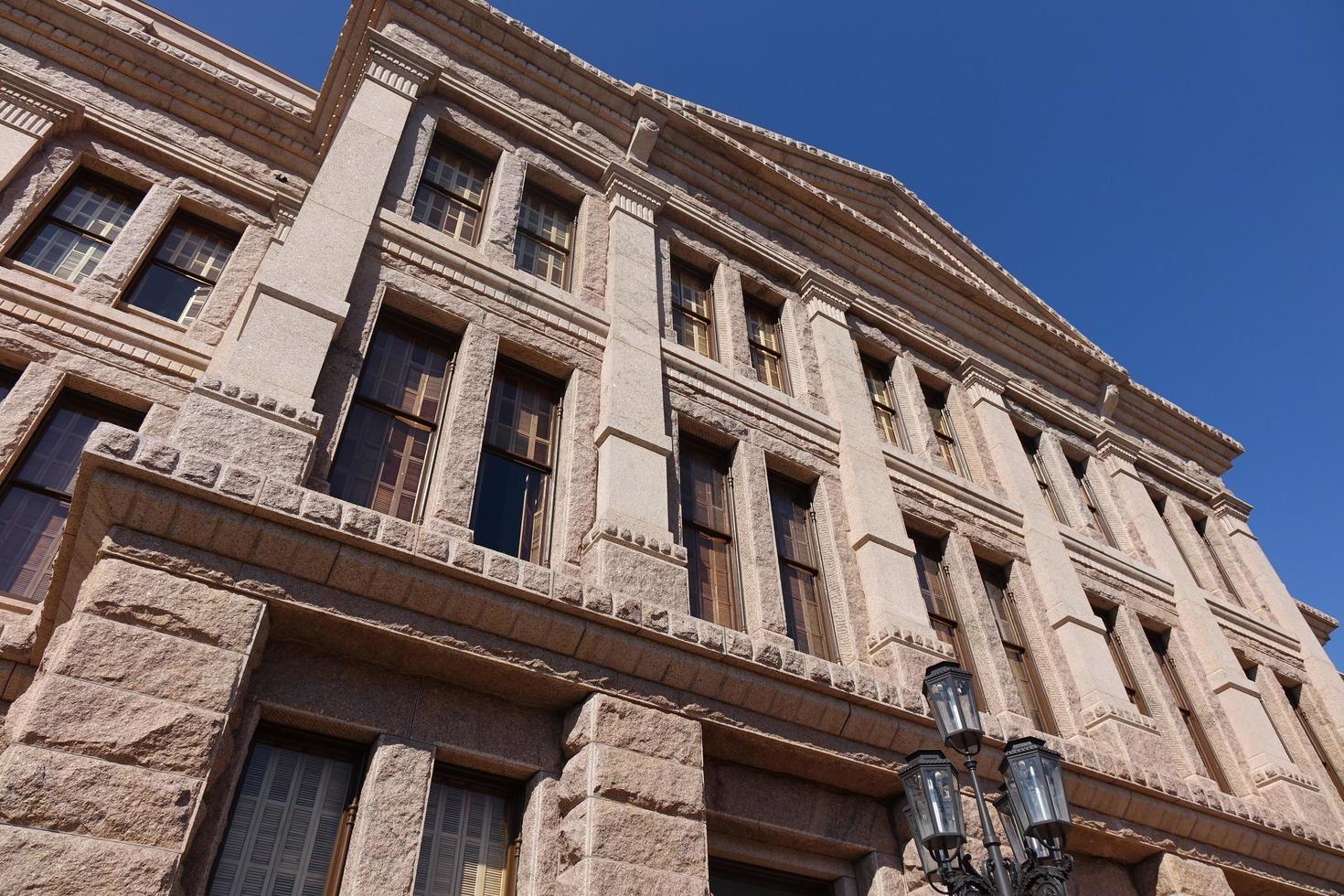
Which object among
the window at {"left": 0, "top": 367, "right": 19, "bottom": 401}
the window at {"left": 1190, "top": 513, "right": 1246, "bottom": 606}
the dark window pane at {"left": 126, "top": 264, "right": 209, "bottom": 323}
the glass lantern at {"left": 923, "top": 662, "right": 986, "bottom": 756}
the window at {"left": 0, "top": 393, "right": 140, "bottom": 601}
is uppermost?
the window at {"left": 1190, "top": 513, "right": 1246, "bottom": 606}

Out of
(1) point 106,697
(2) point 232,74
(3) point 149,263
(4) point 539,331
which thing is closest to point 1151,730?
(4) point 539,331

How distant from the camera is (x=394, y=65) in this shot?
10.8 metres

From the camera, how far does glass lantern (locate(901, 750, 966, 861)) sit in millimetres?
6289

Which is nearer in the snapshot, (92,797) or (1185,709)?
(92,797)

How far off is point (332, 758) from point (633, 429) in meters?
4.24

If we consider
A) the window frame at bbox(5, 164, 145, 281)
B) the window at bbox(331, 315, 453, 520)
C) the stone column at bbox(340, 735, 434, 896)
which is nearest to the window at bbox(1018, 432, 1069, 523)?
the window at bbox(331, 315, 453, 520)

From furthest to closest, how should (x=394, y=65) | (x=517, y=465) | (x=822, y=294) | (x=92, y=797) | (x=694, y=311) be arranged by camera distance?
(x=822, y=294)
(x=694, y=311)
(x=394, y=65)
(x=517, y=465)
(x=92, y=797)

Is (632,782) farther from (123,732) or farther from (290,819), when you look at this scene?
(123,732)

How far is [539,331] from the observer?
9.88 m

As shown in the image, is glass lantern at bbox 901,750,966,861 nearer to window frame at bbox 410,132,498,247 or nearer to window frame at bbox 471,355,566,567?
window frame at bbox 471,355,566,567

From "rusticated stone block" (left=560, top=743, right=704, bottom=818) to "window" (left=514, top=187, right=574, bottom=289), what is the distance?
242 inches

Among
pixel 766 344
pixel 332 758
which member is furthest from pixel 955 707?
pixel 766 344

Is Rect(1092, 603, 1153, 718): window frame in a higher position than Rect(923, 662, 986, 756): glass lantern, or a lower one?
higher

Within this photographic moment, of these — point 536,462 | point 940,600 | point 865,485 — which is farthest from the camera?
point 940,600
